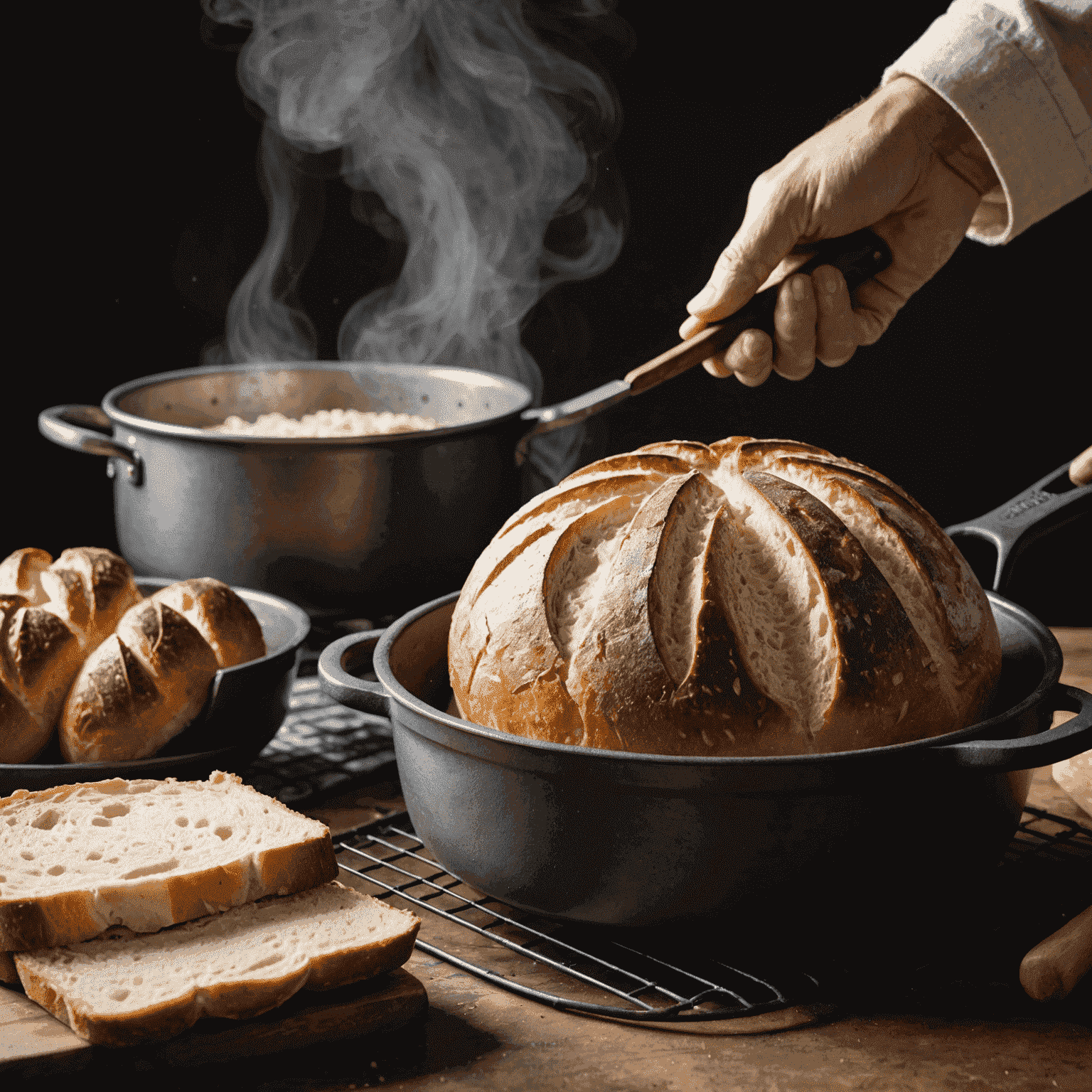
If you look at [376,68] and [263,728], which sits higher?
[376,68]

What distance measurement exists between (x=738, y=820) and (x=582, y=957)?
270 mm

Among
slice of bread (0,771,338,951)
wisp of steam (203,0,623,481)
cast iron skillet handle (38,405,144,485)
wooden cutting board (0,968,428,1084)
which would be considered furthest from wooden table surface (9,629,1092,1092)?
wisp of steam (203,0,623,481)

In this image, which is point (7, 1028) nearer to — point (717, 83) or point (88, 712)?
point (88, 712)

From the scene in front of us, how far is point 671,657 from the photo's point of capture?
116cm

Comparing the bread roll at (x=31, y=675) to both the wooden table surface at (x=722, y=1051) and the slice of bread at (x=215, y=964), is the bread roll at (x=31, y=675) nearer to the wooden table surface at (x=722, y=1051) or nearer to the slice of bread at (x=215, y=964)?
the slice of bread at (x=215, y=964)

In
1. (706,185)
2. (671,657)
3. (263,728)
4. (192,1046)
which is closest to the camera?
(192,1046)

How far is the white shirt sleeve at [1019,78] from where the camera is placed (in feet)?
5.86

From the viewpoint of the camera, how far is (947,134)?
1.91 m

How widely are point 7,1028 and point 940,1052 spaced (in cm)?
79

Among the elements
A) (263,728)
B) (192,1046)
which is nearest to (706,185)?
(263,728)

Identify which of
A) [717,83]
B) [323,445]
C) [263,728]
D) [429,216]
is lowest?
[263,728]

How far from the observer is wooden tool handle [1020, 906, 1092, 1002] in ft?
3.52

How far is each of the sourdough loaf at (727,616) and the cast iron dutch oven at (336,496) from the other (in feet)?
1.48

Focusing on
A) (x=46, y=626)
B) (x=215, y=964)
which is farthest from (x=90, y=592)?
(x=215, y=964)
